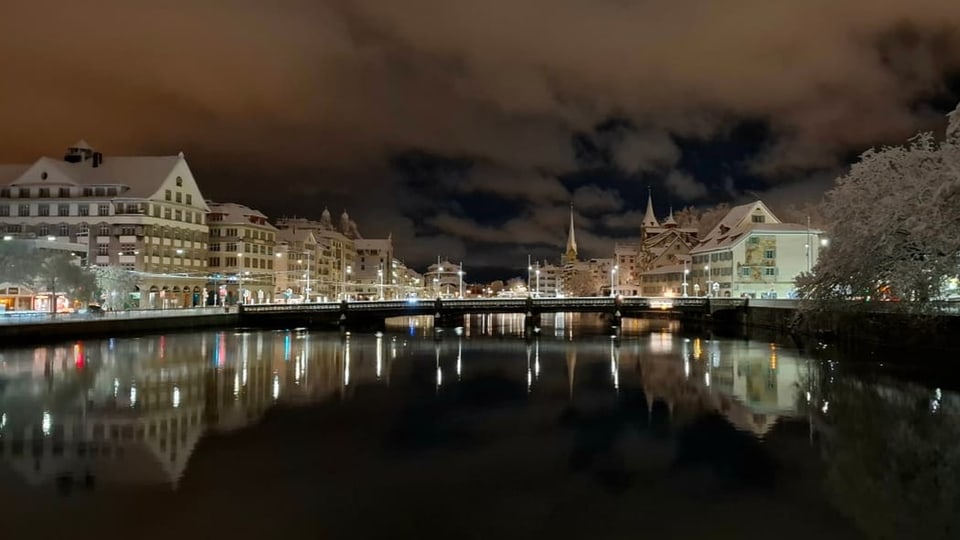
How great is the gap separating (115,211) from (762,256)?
9404 cm

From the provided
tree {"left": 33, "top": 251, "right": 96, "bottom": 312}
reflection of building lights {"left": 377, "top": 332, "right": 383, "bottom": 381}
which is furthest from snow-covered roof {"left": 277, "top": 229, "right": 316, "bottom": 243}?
reflection of building lights {"left": 377, "top": 332, "right": 383, "bottom": 381}

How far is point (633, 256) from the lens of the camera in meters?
179

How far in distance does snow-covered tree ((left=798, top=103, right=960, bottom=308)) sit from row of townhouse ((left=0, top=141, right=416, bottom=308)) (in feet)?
259

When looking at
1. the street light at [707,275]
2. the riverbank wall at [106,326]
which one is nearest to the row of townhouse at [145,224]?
the riverbank wall at [106,326]

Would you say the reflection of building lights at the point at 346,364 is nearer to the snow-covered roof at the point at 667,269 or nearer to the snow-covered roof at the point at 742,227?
the snow-covered roof at the point at 742,227

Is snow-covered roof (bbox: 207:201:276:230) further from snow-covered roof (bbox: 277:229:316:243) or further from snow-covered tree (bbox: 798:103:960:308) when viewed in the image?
snow-covered tree (bbox: 798:103:960:308)

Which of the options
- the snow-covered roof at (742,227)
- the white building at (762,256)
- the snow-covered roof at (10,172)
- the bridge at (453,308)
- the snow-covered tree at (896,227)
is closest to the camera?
the snow-covered tree at (896,227)

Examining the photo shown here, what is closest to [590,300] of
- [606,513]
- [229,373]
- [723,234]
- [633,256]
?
[723,234]

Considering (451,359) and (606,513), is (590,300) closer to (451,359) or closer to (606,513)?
(451,359)

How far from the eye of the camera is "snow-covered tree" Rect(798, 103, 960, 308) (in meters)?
31.9

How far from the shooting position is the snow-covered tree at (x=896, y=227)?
105ft

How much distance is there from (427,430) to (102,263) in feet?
276

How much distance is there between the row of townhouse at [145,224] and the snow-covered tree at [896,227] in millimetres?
79077

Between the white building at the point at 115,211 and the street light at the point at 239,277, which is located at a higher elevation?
the white building at the point at 115,211
